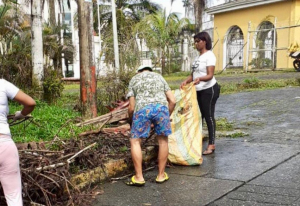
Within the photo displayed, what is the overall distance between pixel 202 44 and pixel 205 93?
2.26 feet

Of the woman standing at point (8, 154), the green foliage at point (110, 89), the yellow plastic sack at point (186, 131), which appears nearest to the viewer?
the woman standing at point (8, 154)

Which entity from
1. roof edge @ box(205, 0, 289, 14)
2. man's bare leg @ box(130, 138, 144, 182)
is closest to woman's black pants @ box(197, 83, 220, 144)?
man's bare leg @ box(130, 138, 144, 182)

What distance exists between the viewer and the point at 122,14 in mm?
33031

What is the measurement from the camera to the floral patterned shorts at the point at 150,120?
448 cm

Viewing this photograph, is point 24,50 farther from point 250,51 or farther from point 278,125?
point 250,51

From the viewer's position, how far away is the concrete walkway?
3932 millimetres

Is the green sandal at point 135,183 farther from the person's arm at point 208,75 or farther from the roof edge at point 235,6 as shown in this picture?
the roof edge at point 235,6

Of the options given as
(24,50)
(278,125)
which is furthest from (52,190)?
(24,50)

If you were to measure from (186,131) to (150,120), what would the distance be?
3.16ft

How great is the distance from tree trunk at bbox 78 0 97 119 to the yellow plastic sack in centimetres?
195

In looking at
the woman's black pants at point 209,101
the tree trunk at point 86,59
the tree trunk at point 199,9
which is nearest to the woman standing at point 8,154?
the woman's black pants at point 209,101

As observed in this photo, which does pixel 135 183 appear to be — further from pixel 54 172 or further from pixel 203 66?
pixel 203 66

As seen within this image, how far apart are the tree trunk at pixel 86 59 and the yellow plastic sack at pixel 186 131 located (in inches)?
76.7

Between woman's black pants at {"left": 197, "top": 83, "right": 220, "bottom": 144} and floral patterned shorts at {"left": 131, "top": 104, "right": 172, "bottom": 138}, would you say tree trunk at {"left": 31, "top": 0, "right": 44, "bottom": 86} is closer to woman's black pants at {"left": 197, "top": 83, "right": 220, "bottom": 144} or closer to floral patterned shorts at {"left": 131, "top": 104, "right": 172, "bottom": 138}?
woman's black pants at {"left": 197, "top": 83, "right": 220, "bottom": 144}
